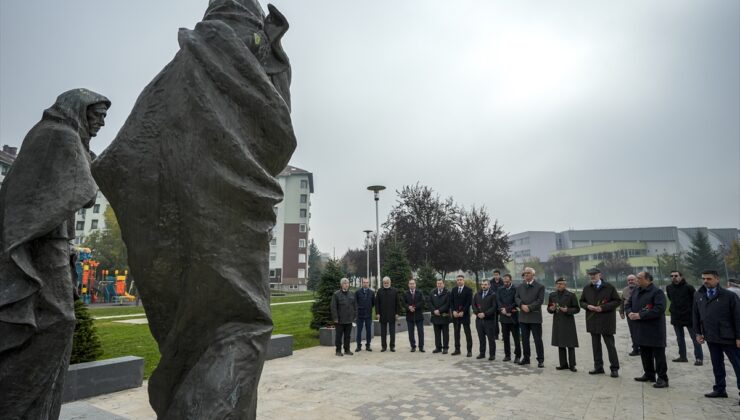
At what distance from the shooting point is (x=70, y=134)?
109 inches

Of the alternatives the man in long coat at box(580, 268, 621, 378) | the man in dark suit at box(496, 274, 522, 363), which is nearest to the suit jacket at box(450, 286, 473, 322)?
the man in dark suit at box(496, 274, 522, 363)

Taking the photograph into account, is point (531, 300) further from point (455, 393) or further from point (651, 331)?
point (455, 393)

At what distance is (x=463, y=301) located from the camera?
11.6 meters

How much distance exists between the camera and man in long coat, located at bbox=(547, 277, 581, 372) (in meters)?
9.08

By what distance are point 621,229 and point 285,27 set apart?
10830cm

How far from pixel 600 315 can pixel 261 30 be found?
29.9ft

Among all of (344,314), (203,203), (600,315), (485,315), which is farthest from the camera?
(344,314)

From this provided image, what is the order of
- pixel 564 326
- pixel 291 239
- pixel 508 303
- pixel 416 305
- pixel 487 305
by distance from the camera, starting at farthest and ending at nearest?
1. pixel 291 239
2. pixel 416 305
3. pixel 487 305
4. pixel 508 303
5. pixel 564 326

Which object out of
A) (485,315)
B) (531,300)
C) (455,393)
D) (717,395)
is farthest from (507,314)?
(717,395)

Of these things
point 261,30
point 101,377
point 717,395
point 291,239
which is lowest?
point 717,395

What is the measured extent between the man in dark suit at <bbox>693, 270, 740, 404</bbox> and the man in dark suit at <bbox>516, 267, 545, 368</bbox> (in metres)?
2.99

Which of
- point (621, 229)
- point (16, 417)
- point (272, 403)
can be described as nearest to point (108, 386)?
point (272, 403)

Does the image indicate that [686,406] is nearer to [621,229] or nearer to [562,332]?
[562,332]

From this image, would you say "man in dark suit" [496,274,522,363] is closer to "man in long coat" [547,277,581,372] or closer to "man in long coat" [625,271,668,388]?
"man in long coat" [547,277,581,372]
